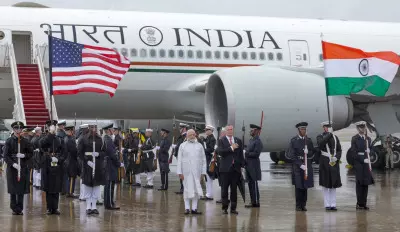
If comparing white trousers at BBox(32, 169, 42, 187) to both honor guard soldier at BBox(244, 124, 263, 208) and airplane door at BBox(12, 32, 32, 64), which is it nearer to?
airplane door at BBox(12, 32, 32, 64)

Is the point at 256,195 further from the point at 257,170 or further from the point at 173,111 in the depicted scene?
the point at 173,111

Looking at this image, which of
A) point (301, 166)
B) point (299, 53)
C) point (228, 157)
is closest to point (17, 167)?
point (228, 157)

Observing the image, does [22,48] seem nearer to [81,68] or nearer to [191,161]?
[81,68]

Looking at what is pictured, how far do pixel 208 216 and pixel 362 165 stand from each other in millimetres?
3121

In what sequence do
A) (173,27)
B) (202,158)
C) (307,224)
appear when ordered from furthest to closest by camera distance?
(173,27), (202,158), (307,224)

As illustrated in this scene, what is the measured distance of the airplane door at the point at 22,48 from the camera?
2272 centimetres

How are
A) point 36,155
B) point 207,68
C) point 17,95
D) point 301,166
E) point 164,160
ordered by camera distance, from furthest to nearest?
1. point 207,68
2. point 17,95
3. point 164,160
4. point 36,155
5. point 301,166

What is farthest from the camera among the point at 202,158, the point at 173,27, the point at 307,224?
the point at 173,27

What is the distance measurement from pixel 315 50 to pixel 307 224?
1271 cm

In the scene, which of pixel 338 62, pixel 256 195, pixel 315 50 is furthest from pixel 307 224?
pixel 315 50

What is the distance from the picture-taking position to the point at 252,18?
24531 mm

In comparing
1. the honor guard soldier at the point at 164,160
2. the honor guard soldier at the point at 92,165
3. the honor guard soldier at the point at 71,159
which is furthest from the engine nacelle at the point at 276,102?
the honor guard soldier at the point at 92,165

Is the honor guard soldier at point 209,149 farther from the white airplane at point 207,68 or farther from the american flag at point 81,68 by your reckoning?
the american flag at point 81,68

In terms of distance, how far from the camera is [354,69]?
1645 centimetres
